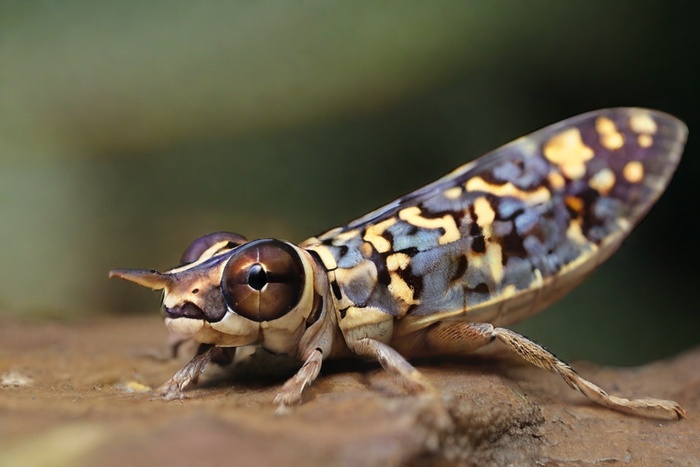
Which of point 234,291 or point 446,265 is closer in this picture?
point 234,291

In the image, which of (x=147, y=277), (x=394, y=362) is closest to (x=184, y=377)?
(x=147, y=277)

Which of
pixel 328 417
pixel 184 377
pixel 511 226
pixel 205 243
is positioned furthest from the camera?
pixel 511 226

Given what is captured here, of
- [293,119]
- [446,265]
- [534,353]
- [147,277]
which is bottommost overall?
[534,353]

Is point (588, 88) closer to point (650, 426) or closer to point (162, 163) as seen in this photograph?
point (650, 426)

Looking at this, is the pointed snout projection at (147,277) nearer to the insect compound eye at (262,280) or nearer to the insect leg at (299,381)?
the insect compound eye at (262,280)

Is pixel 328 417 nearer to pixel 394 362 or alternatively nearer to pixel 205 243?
pixel 394 362

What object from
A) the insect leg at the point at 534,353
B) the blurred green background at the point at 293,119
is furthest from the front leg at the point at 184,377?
the blurred green background at the point at 293,119

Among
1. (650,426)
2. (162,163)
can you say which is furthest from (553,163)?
(162,163)
